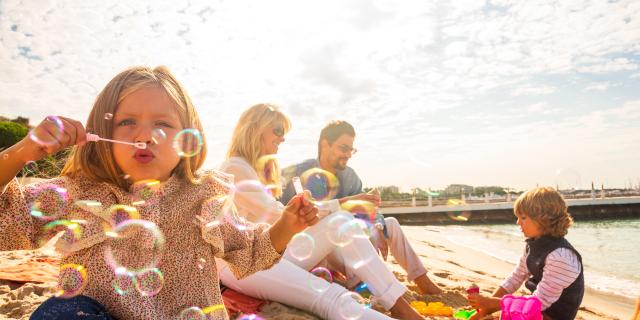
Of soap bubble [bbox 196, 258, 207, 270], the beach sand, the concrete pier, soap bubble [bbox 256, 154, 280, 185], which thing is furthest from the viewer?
the concrete pier

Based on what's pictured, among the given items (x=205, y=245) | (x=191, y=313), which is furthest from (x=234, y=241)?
(x=191, y=313)

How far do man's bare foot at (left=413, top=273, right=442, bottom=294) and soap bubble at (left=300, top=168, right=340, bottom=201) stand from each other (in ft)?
4.05

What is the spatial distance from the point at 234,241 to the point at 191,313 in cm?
32

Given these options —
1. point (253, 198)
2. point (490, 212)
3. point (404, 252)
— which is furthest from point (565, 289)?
point (490, 212)

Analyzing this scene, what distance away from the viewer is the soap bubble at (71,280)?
1486 millimetres

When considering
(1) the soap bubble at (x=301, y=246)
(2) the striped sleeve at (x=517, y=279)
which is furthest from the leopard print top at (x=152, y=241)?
(2) the striped sleeve at (x=517, y=279)

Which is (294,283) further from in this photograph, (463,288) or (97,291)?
(463,288)

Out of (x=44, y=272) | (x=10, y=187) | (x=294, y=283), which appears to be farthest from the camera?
(x=44, y=272)

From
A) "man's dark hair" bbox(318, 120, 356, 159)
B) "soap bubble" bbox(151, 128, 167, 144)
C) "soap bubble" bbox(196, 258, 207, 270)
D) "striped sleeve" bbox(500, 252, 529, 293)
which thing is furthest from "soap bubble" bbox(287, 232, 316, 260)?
"man's dark hair" bbox(318, 120, 356, 159)

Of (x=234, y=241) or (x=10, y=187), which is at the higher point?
(x=10, y=187)

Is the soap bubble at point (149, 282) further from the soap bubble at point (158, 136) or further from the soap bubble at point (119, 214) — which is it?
the soap bubble at point (158, 136)

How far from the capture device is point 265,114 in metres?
3.65

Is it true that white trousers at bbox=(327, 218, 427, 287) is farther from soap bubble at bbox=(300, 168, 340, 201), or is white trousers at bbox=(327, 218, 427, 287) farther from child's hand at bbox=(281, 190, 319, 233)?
child's hand at bbox=(281, 190, 319, 233)

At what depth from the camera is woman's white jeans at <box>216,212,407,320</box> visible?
2.49 meters
